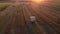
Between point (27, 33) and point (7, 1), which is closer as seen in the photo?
point (27, 33)

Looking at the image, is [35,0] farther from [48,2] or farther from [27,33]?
[27,33]

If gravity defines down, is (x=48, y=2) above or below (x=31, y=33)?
below

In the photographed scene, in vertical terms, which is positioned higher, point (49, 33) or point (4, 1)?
point (49, 33)

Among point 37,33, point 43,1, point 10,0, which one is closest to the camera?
point 37,33

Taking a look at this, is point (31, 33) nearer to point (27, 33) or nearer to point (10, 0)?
point (27, 33)

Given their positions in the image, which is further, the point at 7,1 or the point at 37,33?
the point at 7,1

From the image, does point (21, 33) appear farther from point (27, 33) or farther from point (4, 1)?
point (4, 1)

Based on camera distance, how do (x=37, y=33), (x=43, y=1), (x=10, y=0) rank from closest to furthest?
(x=37, y=33), (x=43, y=1), (x=10, y=0)

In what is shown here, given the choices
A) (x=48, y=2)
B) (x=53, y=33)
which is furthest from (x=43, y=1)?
(x=53, y=33)

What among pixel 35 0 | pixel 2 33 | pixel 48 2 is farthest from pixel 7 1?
pixel 2 33
